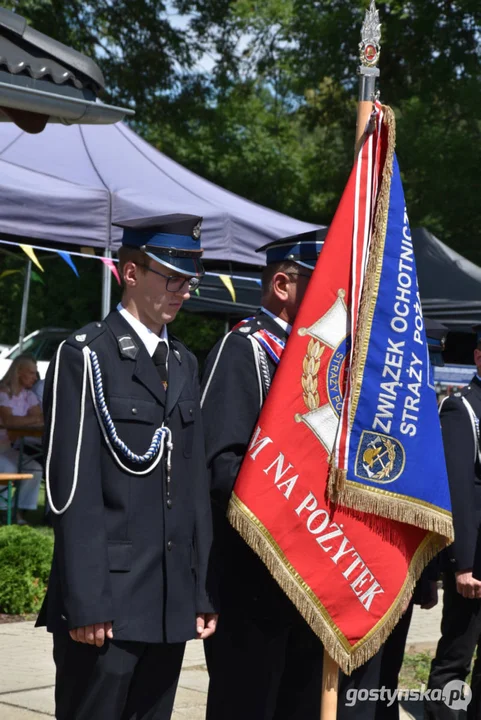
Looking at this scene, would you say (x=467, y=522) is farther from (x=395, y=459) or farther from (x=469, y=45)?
(x=469, y=45)

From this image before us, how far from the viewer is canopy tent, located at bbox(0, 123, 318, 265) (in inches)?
308

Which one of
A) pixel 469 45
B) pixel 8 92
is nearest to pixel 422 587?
pixel 8 92

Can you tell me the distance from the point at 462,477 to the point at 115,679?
227 centimetres

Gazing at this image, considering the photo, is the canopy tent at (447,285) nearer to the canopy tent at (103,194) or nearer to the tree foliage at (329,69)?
the canopy tent at (103,194)

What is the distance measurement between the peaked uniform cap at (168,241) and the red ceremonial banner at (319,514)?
448mm

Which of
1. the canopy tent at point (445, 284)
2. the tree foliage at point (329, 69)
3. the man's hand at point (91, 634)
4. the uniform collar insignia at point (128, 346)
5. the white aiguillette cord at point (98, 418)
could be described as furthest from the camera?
the tree foliage at point (329, 69)

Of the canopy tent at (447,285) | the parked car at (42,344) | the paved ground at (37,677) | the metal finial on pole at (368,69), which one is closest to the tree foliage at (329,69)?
the parked car at (42,344)

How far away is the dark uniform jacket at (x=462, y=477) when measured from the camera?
4707mm

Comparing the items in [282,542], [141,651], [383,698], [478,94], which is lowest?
[383,698]

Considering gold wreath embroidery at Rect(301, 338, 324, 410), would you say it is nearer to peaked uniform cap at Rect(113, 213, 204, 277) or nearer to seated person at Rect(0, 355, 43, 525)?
peaked uniform cap at Rect(113, 213, 204, 277)

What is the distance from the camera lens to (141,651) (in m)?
3.07

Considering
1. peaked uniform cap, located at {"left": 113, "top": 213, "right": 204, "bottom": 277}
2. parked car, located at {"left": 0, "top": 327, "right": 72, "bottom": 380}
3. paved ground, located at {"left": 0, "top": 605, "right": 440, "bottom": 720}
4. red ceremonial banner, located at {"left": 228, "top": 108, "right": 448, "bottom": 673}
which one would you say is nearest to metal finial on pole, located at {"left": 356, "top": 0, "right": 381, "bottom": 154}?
red ceremonial banner, located at {"left": 228, "top": 108, "right": 448, "bottom": 673}

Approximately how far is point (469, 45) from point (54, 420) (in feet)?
62.4

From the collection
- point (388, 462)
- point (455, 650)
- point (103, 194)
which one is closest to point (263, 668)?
point (388, 462)
